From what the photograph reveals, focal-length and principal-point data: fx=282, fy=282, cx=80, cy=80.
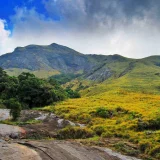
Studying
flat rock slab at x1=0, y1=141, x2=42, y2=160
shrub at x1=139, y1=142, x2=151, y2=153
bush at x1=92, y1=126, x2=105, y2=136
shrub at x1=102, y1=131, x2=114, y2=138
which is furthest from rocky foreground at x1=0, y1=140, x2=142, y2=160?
bush at x1=92, y1=126, x2=105, y2=136

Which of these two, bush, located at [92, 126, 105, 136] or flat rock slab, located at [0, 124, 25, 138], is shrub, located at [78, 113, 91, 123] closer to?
bush, located at [92, 126, 105, 136]

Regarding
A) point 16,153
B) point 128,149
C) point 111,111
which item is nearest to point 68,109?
point 111,111

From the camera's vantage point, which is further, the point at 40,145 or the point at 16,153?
the point at 40,145

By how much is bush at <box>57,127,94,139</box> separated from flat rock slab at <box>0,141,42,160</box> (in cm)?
1793

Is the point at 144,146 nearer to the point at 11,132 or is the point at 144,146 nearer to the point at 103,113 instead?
the point at 11,132

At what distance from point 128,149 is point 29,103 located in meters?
61.6

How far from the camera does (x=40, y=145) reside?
34062 millimetres

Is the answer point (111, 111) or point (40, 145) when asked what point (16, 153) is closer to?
point (40, 145)

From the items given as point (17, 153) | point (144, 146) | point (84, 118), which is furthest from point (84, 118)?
point (17, 153)

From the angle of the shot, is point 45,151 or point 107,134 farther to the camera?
point 107,134

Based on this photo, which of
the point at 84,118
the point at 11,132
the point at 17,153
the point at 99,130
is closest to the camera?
the point at 17,153

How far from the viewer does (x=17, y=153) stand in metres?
29.6

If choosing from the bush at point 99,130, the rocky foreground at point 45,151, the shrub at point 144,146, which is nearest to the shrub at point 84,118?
the bush at point 99,130

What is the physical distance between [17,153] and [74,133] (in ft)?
70.7
